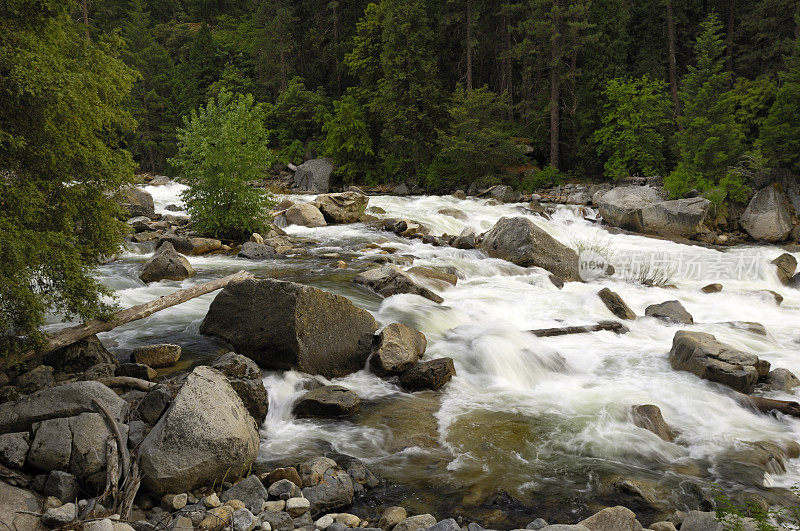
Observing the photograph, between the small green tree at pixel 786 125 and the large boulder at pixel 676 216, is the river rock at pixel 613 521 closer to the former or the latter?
the large boulder at pixel 676 216

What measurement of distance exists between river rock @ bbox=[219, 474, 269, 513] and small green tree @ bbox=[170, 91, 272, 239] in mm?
12154

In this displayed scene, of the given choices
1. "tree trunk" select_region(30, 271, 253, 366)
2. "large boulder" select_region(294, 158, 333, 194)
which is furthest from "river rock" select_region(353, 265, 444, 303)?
"large boulder" select_region(294, 158, 333, 194)

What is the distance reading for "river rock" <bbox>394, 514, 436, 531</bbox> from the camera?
436 cm

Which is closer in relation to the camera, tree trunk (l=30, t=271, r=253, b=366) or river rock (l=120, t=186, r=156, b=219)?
tree trunk (l=30, t=271, r=253, b=366)

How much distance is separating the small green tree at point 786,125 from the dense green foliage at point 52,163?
24.6 m

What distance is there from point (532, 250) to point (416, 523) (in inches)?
435

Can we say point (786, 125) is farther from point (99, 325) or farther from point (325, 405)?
point (99, 325)

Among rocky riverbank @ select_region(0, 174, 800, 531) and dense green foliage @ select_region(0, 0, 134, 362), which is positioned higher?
dense green foliage @ select_region(0, 0, 134, 362)

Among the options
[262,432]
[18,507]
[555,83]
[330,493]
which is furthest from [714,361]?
[555,83]

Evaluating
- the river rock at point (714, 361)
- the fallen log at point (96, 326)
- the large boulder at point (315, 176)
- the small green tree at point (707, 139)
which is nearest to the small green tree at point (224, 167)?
the fallen log at point (96, 326)

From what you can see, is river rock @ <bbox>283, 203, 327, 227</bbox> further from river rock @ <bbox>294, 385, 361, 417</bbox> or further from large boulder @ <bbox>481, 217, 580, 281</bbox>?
river rock @ <bbox>294, 385, 361, 417</bbox>

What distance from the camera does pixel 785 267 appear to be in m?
15.0

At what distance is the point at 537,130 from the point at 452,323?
25757 millimetres

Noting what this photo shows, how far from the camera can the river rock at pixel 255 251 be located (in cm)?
1470
